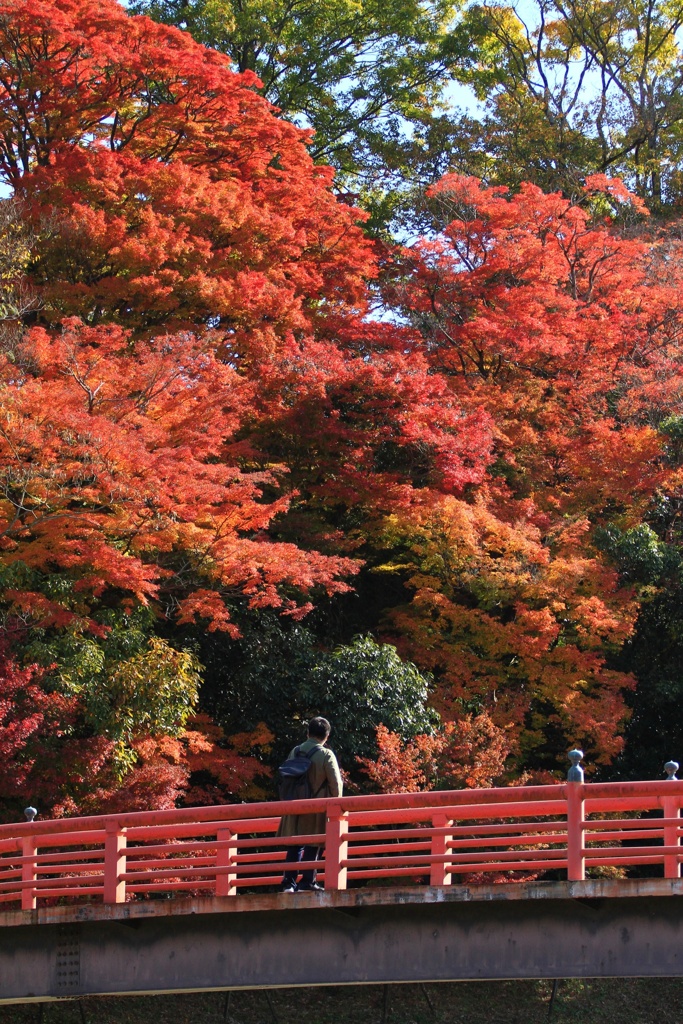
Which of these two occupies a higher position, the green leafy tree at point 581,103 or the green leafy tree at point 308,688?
the green leafy tree at point 581,103

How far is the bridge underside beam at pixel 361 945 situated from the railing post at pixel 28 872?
1.23 feet

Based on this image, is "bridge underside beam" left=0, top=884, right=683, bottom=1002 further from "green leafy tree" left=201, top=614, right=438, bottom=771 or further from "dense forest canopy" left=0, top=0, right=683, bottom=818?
"green leafy tree" left=201, top=614, right=438, bottom=771

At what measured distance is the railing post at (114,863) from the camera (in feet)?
39.1

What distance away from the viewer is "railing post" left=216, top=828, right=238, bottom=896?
1173cm

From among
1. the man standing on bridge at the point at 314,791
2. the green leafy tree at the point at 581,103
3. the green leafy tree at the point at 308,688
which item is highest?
the green leafy tree at the point at 581,103

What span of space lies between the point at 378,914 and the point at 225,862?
5.21 ft

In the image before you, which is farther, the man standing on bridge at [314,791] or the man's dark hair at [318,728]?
the man standing on bridge at [314,791]

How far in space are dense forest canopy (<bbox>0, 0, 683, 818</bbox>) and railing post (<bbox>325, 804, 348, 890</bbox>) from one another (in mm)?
7407

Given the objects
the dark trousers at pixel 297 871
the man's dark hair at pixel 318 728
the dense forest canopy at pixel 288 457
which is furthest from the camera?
the dense forest canopy at pixel 288 457

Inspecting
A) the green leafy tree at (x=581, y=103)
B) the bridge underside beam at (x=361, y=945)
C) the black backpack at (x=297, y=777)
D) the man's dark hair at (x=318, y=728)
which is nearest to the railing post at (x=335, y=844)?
the bridge underside beam at (x=361, y=945)

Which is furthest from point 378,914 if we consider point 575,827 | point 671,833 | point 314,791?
point 671,833

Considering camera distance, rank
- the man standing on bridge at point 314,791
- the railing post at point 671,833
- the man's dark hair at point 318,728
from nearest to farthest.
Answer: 1. the railing post at point 671,833
2. the man's dark hair at point 318,728
3. the man standing on bridge at point 314,791

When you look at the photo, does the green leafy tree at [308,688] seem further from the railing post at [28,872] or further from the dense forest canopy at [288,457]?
the railing post at [28,872]

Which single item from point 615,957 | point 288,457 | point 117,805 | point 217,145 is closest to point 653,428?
point 288,457
